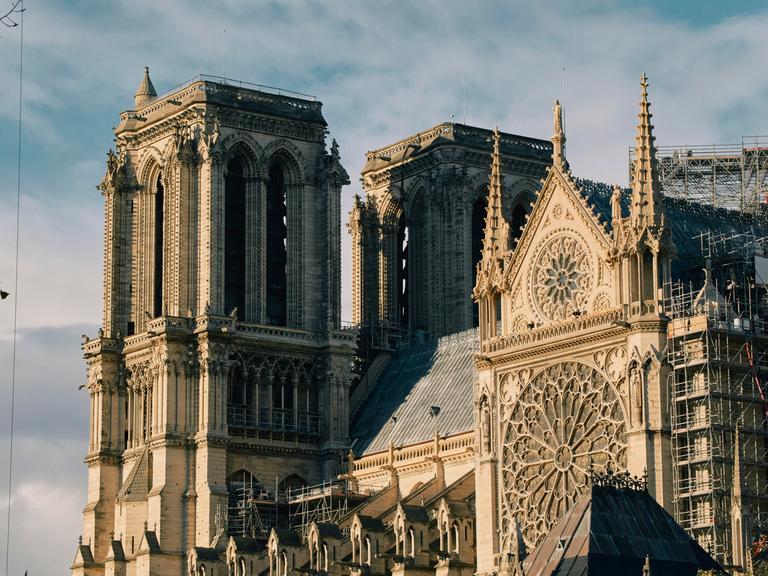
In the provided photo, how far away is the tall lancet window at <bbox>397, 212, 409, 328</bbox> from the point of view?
11719 centimetres

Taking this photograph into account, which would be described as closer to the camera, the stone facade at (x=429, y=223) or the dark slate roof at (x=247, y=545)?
the dark slate roof at (x=247, y=545)

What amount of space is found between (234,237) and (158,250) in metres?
4.33

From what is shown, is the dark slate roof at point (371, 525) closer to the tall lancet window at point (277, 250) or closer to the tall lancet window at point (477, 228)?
the tall lancet window at point (277, 250)

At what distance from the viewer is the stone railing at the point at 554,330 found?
81625mm

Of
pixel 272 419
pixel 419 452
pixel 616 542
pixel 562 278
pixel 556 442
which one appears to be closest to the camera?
pixel 616 542

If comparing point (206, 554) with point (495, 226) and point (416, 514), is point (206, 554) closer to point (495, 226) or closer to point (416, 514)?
point (416, 514)

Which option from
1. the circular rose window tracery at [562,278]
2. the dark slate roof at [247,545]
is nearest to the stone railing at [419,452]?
the dark slate roof at [247,545]

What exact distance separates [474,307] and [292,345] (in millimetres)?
12641

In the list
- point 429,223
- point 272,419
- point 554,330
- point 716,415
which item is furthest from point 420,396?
point 716,415

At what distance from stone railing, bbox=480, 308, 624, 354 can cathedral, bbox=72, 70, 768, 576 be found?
11cm

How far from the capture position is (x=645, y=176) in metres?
82.1

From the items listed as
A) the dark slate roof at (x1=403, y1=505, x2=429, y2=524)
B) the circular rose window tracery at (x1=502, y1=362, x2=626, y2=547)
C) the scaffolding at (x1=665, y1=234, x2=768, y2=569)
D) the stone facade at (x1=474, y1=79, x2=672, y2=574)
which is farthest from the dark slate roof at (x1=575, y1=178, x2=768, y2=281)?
the dark slate roof at (x1=403, y1=505, x2=429, y2=524)

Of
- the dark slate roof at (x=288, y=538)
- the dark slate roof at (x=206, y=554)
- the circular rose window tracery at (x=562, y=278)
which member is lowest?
the dark slate roof at (x=206, y=554)

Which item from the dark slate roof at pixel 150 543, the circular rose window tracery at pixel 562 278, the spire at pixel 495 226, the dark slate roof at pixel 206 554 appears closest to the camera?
the circular rose window tracery at pixel 562 278
